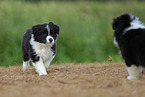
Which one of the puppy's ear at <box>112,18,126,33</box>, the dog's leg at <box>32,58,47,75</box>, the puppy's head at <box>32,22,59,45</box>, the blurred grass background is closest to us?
the puppy's ear at <box>112,18,126,33</box>

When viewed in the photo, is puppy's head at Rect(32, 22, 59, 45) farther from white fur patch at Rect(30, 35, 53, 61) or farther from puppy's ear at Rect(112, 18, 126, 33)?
puppy's ear at Rect(112, 18, 126, 33)

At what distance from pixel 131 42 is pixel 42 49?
2.24 metres

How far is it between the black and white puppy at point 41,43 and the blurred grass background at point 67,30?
399 cm

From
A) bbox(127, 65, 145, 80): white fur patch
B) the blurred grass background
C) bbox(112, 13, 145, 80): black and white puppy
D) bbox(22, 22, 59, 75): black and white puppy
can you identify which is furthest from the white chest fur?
the blurred grass background

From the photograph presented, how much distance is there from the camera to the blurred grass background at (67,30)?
10.9 m

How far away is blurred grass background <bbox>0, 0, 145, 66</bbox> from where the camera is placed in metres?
10.9

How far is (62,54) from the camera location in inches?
436

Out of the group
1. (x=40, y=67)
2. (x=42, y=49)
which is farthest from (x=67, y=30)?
(x=40, y=67)

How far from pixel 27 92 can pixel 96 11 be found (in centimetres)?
1277

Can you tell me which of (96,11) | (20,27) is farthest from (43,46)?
(96,11)

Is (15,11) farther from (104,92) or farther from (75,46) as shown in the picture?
(104,92)

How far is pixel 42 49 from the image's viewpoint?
5980 millimetres

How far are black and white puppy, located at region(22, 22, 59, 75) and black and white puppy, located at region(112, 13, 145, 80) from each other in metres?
1.48

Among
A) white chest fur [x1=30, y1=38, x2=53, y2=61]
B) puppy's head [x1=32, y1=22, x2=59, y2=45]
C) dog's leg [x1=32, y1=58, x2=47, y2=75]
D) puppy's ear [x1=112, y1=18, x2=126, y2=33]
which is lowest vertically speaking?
dog's leg [x1=32, y1=58, x2=47, y2=75]
